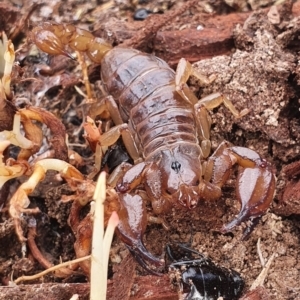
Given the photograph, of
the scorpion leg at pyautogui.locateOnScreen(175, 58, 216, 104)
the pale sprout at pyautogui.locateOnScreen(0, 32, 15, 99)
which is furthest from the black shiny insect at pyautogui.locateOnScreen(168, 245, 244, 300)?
the pale sprout at pyautogui.locateOnScreen(0, 32, 15, 99)

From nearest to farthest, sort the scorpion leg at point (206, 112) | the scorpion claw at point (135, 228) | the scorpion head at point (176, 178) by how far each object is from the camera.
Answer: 1. the scorpion claw at point (135, 228)
2. the scorpion head at point (176, 178)
3. the scorpion leg at point (206, 112)

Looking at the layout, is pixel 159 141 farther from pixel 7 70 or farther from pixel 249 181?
pixel 7 70

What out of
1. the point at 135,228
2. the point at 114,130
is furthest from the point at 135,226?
the point at 114,130

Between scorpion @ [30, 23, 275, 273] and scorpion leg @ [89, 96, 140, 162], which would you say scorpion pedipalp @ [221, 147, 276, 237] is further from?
scorpion leg @ [89, 96, 140, 162]

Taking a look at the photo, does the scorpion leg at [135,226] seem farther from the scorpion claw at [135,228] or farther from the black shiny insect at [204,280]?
the black shiny insect at [204,280]

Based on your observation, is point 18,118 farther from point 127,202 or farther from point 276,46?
point 276,46

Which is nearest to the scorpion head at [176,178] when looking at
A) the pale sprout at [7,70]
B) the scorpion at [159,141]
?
the scorpion at [159,141]

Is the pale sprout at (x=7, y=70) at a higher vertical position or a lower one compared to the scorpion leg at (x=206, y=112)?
higher

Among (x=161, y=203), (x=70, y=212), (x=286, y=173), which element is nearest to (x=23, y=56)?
(x=70, y=212)
